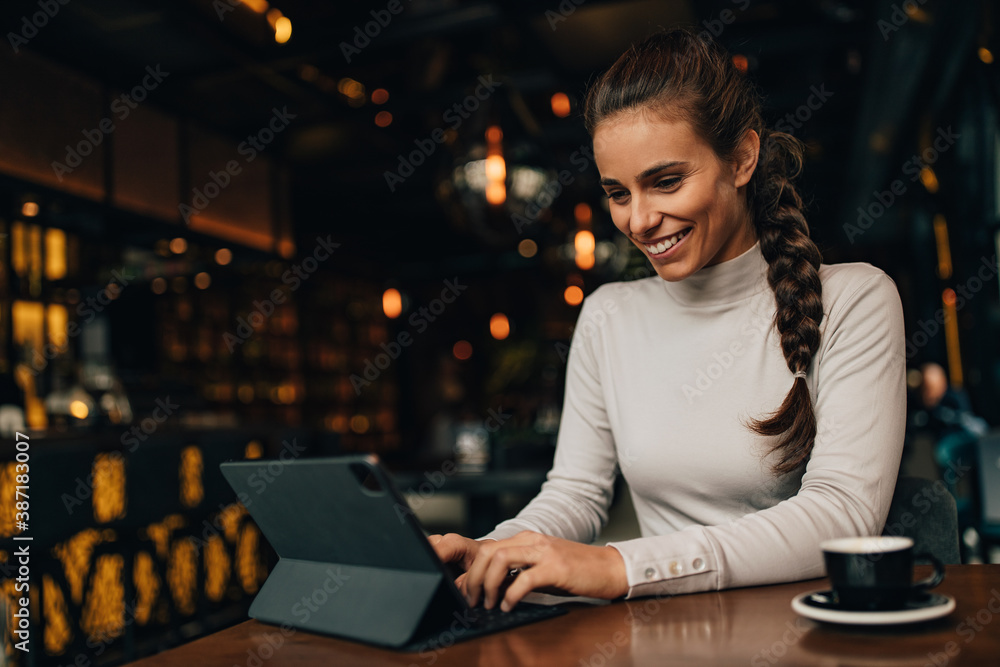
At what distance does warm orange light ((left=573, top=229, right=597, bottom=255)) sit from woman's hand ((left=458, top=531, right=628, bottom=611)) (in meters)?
5.34

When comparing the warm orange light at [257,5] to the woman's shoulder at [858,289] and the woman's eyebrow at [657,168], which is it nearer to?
the woman's eyebrow at [657,168]

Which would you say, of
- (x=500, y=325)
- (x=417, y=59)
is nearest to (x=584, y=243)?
(x=417, y=59)

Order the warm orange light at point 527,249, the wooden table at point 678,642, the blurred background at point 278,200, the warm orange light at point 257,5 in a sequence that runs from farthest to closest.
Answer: the warm orange light at point 527,249 < the warm orange light at point 257,5 < the blurred background at point 278,200 < the wooden table at point 678,642

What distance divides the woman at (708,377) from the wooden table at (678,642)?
0.27 feet

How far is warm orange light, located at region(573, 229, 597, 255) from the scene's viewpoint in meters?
6.18

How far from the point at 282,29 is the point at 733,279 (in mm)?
3420

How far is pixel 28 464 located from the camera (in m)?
3.11

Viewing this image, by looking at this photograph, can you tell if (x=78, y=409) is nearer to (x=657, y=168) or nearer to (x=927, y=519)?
(x=657, y=168)

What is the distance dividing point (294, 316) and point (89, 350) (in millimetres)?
3038

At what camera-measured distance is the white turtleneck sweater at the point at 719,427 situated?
3.24 feet

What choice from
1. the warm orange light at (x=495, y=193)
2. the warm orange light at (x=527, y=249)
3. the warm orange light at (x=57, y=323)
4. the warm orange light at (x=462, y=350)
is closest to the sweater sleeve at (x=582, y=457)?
the warm orange light at (x=495, y=193)

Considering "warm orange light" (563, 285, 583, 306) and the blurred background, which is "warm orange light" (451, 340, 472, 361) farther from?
"warm orange light" (563, 285, 583, 306)

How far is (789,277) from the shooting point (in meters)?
1.29

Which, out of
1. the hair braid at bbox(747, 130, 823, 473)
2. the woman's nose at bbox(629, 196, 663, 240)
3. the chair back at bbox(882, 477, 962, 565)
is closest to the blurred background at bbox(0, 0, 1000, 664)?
the hair braid at bbox(747, 130, 823, 473)
